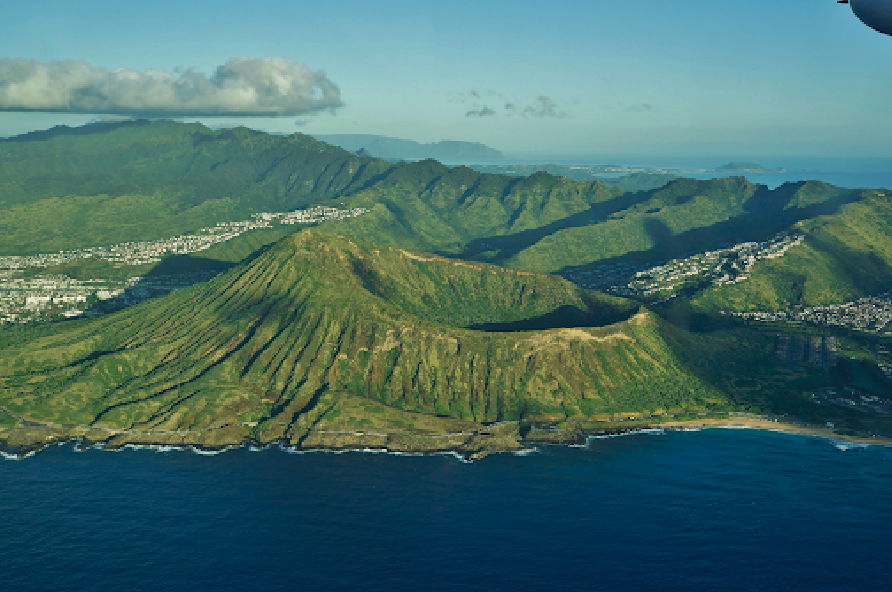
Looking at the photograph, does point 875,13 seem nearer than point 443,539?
Yes

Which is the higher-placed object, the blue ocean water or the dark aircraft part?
the dark aircraft part

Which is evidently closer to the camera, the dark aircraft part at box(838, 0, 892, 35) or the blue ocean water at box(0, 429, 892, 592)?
the dark aircraft part at box(838, 0, 892, 35)

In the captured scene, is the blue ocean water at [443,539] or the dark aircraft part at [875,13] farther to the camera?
the blue ocean water at [443,539]

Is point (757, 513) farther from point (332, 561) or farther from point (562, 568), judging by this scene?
point (332, 561)

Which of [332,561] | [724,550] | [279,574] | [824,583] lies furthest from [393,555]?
[824,583]

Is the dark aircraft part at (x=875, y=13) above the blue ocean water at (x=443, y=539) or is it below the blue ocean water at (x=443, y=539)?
above

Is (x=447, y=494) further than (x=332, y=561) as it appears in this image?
Yes

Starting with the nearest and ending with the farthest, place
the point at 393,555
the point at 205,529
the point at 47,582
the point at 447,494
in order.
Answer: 1. the point at 47,582
2. the point at 393,555
3. the point at 205,529
4. the point at 447,494

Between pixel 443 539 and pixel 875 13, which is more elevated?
pixel 875 13
